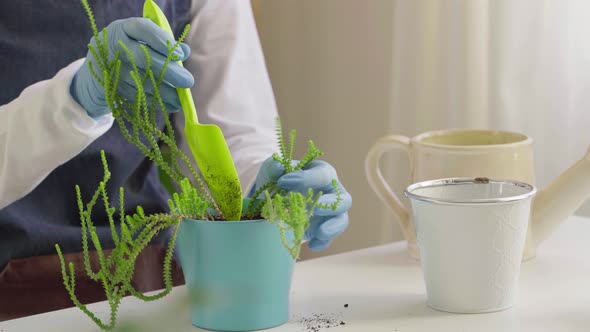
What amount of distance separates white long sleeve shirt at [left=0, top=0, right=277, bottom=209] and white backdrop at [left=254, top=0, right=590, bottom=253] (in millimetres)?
341

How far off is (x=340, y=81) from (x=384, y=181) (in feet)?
2.77

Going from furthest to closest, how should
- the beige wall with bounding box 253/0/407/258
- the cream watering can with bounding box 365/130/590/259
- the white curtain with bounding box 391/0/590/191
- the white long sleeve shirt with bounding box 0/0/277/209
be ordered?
1. the beige wall with bounding box 253/0/407/258
2. the white curtain with bounding box 391/0/590/191
3. the white long sleeve shirt with bounding box 0/0/277/209
4. the cream watering can with bounding box 365/130/590/259

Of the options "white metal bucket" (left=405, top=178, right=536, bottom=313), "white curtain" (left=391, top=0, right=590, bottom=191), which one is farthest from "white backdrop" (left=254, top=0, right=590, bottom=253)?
"white metal bucket" (left=405, top=178, right=536, bottom=313)

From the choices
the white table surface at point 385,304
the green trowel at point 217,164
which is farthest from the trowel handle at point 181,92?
the white table surface at point 385,304

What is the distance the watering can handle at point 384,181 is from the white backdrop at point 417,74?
48 cm

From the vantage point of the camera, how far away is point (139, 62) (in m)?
0.74

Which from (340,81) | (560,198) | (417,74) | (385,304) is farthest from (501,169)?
(340,81)

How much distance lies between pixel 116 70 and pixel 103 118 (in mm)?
282

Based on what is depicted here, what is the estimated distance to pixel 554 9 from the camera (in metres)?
1.21

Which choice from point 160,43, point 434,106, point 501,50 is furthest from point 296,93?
point 160,43

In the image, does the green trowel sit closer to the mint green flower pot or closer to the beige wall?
the mint green flower pot

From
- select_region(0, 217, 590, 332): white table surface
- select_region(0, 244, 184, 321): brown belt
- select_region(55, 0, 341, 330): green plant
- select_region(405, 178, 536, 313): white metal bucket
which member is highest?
select_region(55, 0, 341, 330): green plant

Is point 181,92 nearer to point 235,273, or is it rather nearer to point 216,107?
point 235,273

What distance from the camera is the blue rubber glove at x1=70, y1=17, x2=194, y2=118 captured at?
0.67 m
